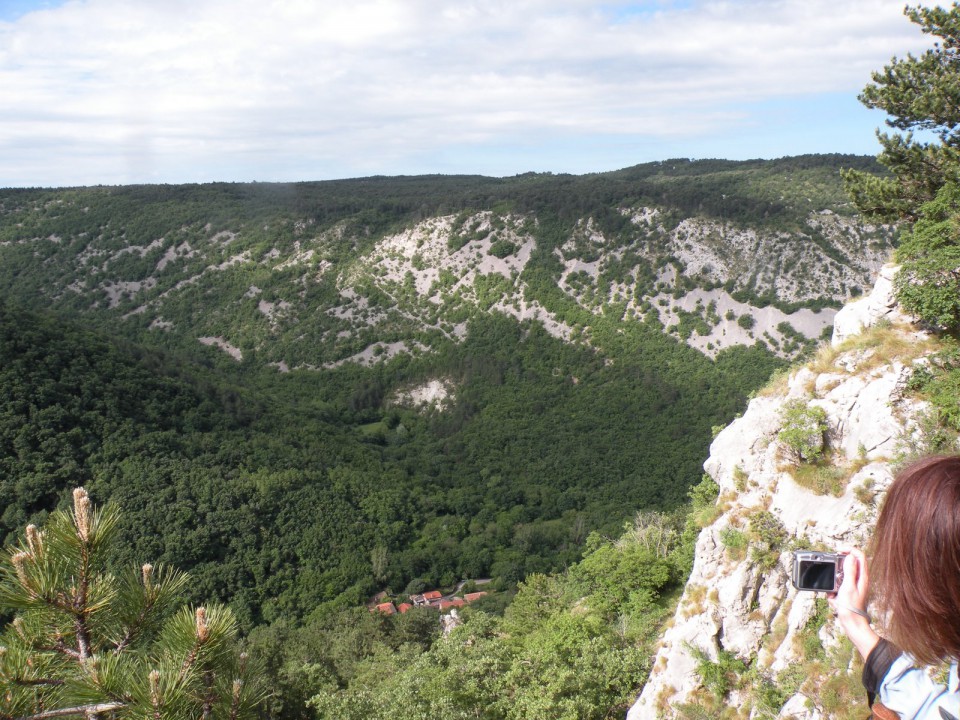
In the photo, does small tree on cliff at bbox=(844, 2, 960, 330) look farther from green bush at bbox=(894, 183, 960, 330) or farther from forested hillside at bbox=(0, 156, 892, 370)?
forested hillside at bbox=(0, 156, 892, 370)

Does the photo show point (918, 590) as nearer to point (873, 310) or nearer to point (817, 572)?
point (817, 572)

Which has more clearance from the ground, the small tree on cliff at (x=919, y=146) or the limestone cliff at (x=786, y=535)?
the small tree on cliff at (x=919, y=146)

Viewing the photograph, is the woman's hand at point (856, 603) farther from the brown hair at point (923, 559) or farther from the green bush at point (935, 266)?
the green bush at point (935, 266)

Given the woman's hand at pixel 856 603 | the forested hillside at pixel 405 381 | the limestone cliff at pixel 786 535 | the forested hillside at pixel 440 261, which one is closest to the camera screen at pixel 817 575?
the woman's hand at pixel 856 603

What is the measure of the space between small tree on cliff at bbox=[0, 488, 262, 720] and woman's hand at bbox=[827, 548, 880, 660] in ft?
12.8

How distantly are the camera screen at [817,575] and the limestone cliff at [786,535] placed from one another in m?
5.34

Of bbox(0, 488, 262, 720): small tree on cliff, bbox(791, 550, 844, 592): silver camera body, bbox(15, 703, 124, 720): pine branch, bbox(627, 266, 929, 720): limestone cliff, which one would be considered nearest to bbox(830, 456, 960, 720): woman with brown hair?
bbox(791, 550, 844, 592): silver camera body

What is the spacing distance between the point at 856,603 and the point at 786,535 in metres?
7.81

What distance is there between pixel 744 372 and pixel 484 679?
6727cm

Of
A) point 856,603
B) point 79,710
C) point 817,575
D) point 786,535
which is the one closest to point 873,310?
point 786,535

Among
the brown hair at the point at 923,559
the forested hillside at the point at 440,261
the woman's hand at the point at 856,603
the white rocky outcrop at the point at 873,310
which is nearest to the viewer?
the brown hair at the point at 923,559

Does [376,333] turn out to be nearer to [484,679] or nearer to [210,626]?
[484,679]

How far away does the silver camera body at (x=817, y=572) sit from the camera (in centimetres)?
316

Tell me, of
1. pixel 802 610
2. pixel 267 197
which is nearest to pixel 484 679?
pixel 802 610
